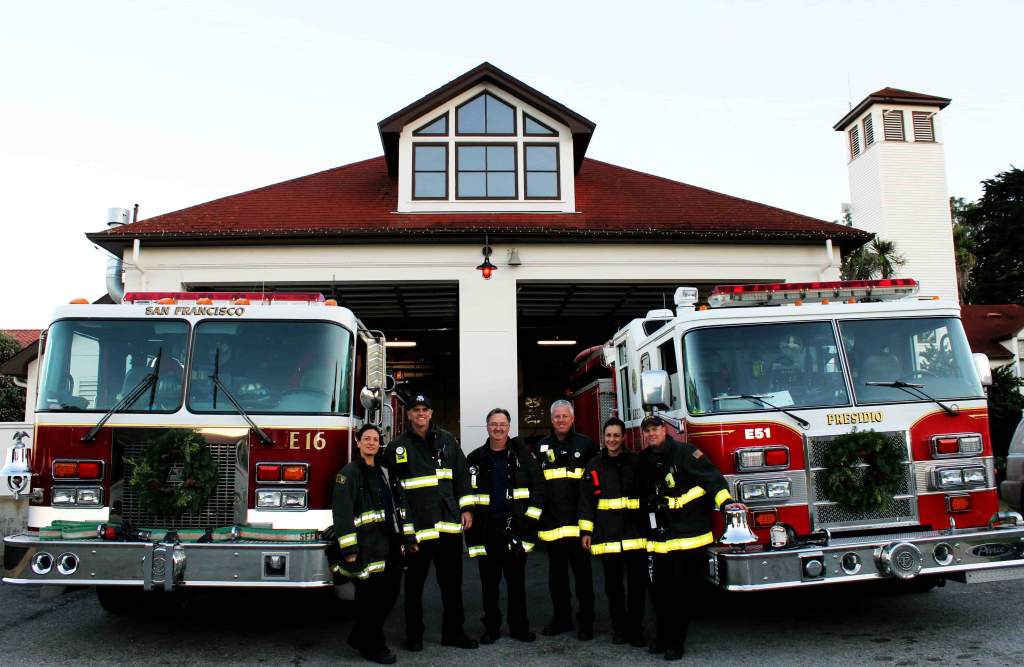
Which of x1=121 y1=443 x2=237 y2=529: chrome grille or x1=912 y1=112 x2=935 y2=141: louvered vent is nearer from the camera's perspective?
x1=121 y1=443 x2=237 y2=529: chrome grille

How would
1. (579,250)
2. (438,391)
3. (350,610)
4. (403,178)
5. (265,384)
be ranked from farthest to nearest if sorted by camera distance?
(438,391)
(403,178)
(579,250)
(350,610)
(265,384)

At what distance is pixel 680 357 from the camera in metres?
6.38

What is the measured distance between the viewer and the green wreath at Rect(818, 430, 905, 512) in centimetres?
585

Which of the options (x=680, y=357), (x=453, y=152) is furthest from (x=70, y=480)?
(x=453, y=152)

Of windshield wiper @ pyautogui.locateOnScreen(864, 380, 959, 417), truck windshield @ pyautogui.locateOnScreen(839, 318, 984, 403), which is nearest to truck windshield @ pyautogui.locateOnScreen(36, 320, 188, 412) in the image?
truck windshield @ pyautogui.locateOnScreen(839, 318, 984, 403)

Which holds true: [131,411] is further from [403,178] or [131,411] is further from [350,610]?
[403,178]

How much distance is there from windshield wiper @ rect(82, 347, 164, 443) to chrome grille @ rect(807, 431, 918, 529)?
5.09 metres

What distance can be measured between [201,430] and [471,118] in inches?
412

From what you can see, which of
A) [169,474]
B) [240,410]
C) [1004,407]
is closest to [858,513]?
[240,410]

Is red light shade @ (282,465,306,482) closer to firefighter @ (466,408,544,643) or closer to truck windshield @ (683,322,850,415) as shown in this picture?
Answer: firefighter @ (466,408,544,643)

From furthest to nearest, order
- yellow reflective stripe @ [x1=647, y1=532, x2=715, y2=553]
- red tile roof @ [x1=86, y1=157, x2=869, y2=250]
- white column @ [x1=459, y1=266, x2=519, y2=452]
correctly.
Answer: red tile roof @ [x1=86, y1=157, x2=869, y2=250], white column @ [x1=459, y1=266, x2=519, y2=452], yellow reflective stripe @ [x1=647, y1=532, x2=715, y2=553]

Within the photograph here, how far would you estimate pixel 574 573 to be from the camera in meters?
6.17

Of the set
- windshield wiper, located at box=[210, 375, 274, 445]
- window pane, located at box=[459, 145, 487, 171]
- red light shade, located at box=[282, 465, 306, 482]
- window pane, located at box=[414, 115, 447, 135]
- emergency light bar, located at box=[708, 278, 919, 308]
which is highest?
window pane, located at box=[414, 115, 447, 135]

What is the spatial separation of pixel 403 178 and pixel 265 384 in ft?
29.4
